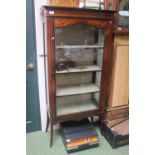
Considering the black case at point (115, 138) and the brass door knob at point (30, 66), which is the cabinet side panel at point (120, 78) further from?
the brass door knob at point (30, 66)

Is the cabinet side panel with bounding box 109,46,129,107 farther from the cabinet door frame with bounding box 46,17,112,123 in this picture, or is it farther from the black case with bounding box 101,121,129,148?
the black case with bounding box 101,121,129,148

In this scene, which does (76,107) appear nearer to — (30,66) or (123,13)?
(30,66)

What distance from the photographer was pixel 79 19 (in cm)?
190

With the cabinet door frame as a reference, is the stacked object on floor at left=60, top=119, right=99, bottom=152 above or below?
below

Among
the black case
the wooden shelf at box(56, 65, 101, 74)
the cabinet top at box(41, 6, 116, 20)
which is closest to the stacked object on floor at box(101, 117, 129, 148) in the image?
the black case

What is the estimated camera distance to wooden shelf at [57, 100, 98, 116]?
2.29 meters

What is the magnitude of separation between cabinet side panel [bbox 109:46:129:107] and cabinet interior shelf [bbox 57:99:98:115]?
0.27 meters

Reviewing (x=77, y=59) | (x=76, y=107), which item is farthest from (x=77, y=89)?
(x=77, y=59)

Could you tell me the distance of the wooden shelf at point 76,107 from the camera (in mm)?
2288
